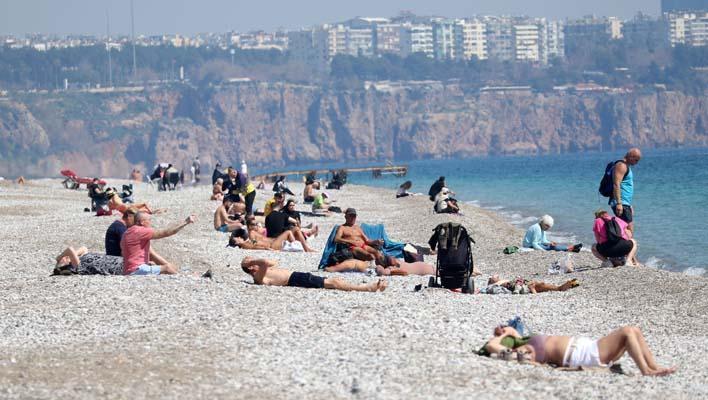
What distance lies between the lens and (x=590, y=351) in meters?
10.3

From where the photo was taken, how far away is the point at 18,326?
11961mm

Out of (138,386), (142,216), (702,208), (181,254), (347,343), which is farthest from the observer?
(702,208)

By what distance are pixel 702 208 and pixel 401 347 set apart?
34.3 m

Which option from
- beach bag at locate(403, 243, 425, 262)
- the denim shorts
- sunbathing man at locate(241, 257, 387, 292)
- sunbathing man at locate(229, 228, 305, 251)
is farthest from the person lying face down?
sunbathing man at locate(229, 228, 305, 251)

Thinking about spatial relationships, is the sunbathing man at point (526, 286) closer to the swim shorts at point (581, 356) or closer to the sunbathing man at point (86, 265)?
the sunbathing man at point (86, 265)

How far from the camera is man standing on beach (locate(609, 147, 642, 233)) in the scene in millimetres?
17078

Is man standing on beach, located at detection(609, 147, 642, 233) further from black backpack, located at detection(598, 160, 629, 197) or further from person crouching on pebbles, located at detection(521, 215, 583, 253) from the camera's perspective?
person crouching on pebbles, located at detection(521, 215, 583, 253)

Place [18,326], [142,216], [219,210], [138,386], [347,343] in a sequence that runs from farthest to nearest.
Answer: [219,210] → [142,216] → [18,326] → [347,343] → [138,386]

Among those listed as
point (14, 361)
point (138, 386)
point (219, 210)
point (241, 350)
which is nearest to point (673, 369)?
point (241, 350)

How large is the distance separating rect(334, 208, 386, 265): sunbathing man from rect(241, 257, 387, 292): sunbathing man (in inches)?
116

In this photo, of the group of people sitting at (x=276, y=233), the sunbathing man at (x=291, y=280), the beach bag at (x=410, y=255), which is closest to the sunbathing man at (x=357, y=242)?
the beach bag at (x=410, y=255)

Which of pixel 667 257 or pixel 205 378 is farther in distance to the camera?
pixel 667 257

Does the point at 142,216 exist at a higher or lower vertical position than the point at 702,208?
higher

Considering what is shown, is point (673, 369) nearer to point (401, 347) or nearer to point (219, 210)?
point (401, 347)
